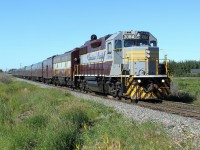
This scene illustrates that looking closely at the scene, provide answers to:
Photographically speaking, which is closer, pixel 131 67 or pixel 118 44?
pixel 131 67

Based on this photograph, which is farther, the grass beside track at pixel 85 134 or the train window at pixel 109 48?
the train window at pixel 109 48

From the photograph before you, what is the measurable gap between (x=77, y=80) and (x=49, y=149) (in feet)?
66.9

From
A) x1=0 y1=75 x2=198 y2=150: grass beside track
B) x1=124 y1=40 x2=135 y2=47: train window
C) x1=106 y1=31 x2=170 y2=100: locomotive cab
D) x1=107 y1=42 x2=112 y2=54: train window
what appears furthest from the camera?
x1=107 y1=42 x2=112 y2=54: train window

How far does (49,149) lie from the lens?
887cm

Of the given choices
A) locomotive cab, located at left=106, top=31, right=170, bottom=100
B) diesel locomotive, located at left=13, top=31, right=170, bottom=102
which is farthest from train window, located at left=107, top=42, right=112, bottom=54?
locomotive cab, located at left=106, top=31, right=170, bottom=100

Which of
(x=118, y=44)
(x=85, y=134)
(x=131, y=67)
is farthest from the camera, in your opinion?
(x=118, y=44)

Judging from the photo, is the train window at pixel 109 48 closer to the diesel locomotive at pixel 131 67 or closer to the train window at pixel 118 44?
the diesel locomotive at pixel 131 67

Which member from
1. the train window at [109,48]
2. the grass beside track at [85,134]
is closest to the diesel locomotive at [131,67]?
the train window at [109,48]

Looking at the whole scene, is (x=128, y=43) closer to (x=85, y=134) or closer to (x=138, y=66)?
(x=138, y=66)

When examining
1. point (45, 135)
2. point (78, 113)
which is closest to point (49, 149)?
point (45, 135)

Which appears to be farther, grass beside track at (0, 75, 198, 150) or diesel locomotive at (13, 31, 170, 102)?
diesel locomotive at (13, 31, 170, 102)

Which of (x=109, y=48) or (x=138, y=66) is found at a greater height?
(x=109, y=48)

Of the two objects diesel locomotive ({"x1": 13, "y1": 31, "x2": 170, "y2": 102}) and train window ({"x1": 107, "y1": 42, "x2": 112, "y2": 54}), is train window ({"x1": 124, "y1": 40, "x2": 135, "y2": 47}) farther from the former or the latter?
train window ({"x1": 107, "y1": 42, "x2": 112, "y2": 54})

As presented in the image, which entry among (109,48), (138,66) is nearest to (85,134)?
(138,66)
